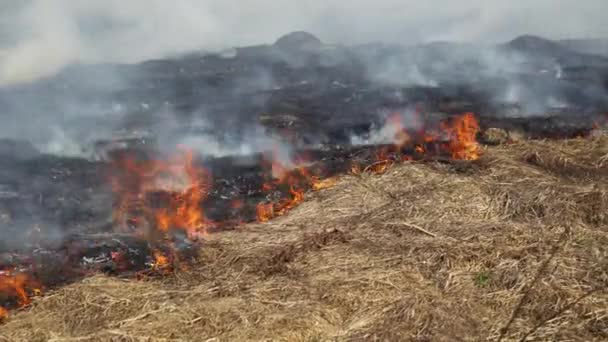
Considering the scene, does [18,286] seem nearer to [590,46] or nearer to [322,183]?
[322,183]

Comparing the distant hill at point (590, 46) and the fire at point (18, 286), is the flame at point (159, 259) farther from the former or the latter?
the distant hill at point (590, 46)

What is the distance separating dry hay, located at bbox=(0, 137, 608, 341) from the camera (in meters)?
5.29

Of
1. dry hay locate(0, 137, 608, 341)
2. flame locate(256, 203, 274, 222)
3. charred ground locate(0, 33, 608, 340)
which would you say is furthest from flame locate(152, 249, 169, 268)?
flame locate(256, 203, 274, 222)

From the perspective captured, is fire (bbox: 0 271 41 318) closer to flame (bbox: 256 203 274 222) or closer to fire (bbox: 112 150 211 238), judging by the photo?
fire (bbox: 112 150 211 238)

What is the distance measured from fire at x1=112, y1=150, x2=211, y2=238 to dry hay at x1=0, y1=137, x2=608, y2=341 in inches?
43.3

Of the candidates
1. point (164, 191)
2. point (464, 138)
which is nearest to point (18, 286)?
point (164, 191)

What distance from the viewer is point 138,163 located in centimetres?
1095

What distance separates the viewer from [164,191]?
9.40 m

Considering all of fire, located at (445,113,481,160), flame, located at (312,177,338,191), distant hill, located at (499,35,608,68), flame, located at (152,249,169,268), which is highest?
distant hill, located at (499,35,608,68)

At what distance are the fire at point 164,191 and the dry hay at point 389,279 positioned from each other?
110 centimetres

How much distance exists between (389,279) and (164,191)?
4.85 metres

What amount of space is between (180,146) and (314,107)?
15.0 feet

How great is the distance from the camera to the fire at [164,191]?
8.44 metres

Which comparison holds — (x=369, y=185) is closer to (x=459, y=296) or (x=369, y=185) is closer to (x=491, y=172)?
(x=491, y=172)
